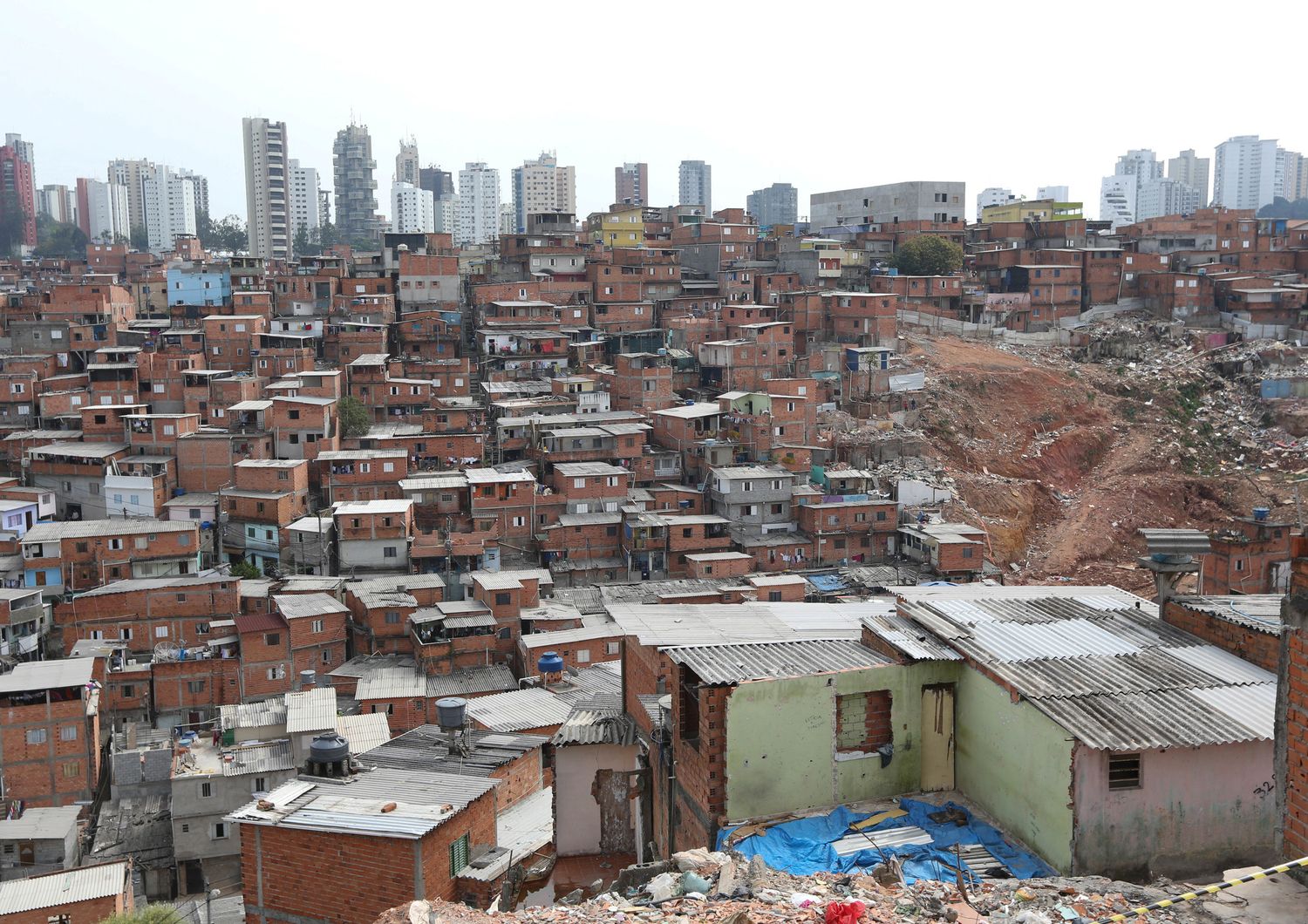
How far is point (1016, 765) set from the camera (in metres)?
7.67

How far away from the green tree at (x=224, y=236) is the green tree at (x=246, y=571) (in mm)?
55326

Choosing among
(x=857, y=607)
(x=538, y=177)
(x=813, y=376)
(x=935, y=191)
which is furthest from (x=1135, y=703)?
(x=538, y=177)

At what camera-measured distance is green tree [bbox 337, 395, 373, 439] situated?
3656cm

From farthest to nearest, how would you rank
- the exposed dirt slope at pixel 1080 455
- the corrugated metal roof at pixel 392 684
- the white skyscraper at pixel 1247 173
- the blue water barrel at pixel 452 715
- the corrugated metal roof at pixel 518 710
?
the white skyscraper at pixel 1247 173 → the exposed dirt slope at pixel 1080 455 → the corrugated metal roof at pixel 392 684 → the corrugated metal roof at pixel 518 710 → the blue water barrel at pixel 452 715

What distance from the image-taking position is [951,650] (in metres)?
8.52

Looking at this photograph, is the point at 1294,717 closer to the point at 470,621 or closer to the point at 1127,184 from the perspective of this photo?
the point at 470,621

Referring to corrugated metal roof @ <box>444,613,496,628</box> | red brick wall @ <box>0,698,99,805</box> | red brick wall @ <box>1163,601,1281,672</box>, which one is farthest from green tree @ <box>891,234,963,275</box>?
red brick wall @ <box>1163,601,1281,672</box>

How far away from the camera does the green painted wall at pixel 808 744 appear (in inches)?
317

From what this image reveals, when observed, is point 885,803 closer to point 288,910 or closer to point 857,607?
point 288,910

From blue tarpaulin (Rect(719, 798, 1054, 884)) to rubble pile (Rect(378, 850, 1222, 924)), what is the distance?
0.55 m

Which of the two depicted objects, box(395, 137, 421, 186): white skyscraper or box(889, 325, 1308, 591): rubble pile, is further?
box(395, 137, 421, 186): white skyscraper

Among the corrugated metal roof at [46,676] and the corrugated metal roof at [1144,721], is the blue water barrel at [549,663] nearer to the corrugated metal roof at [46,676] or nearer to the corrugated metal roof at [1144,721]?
the corrugated metal roof at [46,676]

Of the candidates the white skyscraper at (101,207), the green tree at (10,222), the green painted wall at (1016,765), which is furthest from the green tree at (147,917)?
the white skyscraper at (101,207)

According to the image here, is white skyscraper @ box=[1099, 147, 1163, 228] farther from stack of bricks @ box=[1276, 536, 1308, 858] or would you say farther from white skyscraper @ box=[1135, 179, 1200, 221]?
stack of bricks @ box=[1276, 536, 1308, 858]
